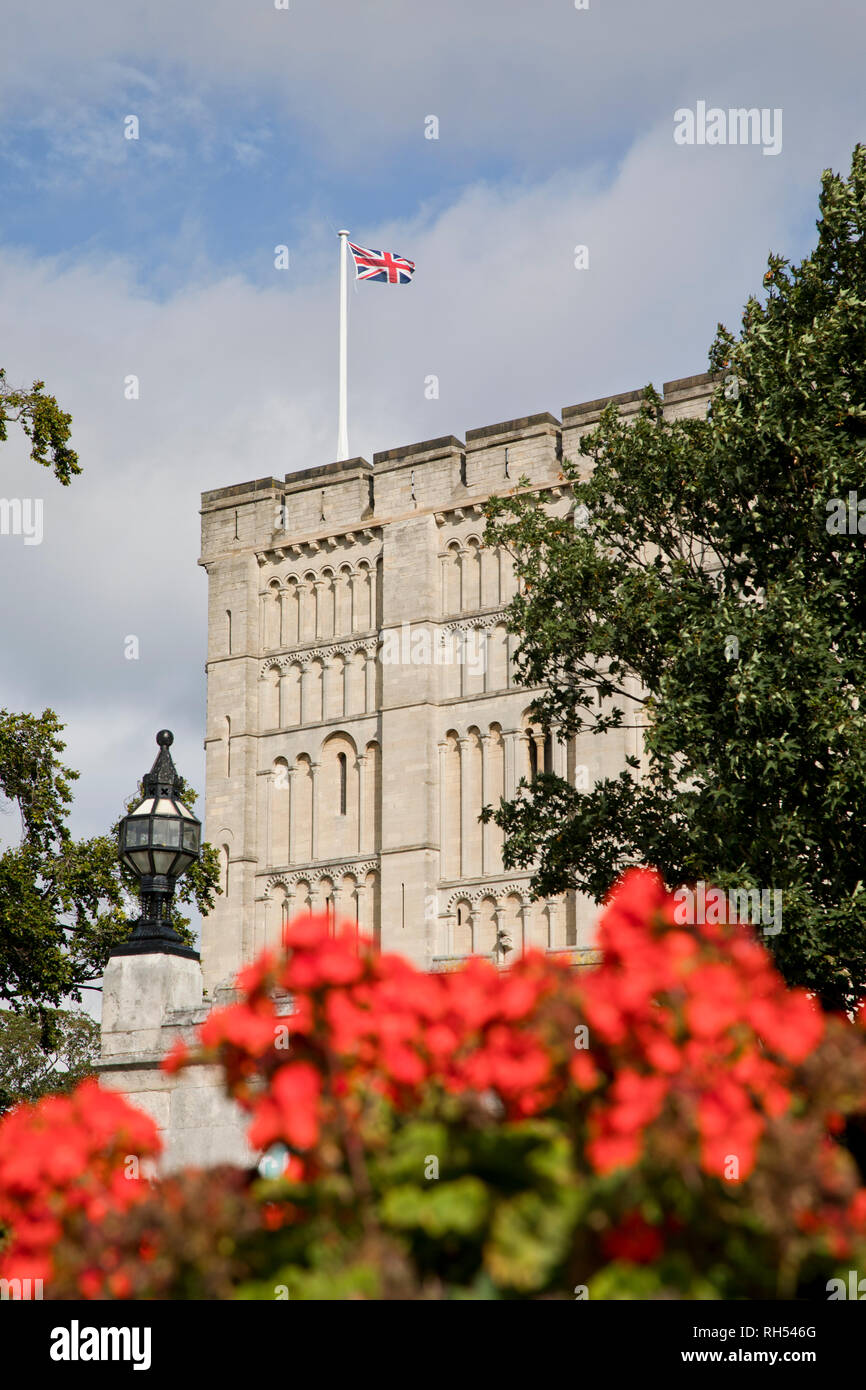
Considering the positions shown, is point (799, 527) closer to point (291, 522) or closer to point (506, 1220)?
point (506, 1220)

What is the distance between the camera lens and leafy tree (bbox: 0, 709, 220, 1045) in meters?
26.8

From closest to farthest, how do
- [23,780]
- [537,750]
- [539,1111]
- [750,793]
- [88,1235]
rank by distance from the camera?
[88,1235] < [539,1111] < [750,793] < [23,780] < [537,750]

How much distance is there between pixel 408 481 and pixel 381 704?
6.85 meters

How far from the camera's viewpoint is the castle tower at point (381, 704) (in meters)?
45.2

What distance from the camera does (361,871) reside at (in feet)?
157

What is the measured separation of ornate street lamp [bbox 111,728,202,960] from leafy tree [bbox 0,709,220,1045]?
49.2ft

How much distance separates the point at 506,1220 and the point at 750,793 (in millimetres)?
10299

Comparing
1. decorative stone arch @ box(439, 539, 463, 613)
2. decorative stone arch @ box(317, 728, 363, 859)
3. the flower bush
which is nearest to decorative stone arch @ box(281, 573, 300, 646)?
decorative stone arch @ box(317, 728, 363, 859)

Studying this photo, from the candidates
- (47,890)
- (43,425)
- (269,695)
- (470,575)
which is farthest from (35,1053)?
(43,425)

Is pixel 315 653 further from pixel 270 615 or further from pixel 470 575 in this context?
pixel 470 575

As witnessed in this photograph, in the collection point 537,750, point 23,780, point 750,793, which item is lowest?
point 750,793

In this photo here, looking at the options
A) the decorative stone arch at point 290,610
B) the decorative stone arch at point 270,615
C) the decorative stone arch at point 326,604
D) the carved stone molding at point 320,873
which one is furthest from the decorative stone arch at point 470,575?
the carved stone molding at point 320,873

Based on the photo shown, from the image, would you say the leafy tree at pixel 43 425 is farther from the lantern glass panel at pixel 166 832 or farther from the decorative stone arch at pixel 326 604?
the decorative stone arch at pixel 326 604
